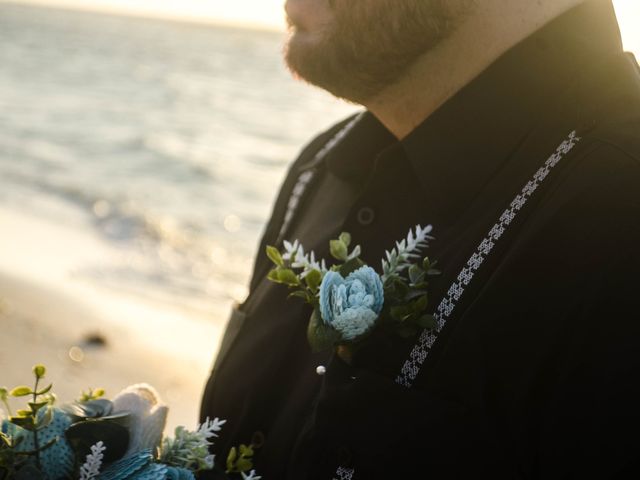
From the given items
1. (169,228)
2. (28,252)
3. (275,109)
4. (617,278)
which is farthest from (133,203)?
(275,109)

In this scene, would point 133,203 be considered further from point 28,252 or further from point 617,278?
point 617,278

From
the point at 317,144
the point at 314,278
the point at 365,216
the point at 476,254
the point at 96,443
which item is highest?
the point at 317,144

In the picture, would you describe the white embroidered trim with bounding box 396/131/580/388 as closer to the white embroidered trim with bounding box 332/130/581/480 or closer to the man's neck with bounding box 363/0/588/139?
the white embroidered trim with bounding box 332/130/581/480

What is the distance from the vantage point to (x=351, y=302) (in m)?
1.83

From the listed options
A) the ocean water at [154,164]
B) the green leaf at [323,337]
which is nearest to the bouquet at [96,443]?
the green leaf at [323,337]

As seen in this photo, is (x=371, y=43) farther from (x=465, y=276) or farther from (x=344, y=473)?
(x=344, y=473)

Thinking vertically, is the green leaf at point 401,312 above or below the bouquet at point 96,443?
above

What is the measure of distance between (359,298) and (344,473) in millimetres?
424

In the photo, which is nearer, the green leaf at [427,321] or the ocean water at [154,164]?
the green leaf at [427,321]

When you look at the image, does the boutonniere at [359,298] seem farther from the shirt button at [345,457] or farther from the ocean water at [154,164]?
the ocean water at [154,164]

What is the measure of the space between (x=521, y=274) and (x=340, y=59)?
0.87 meters

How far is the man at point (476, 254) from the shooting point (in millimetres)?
1660

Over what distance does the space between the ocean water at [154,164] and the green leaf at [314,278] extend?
3.38 feet

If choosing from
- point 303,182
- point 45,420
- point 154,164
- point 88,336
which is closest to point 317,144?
point 303,182
